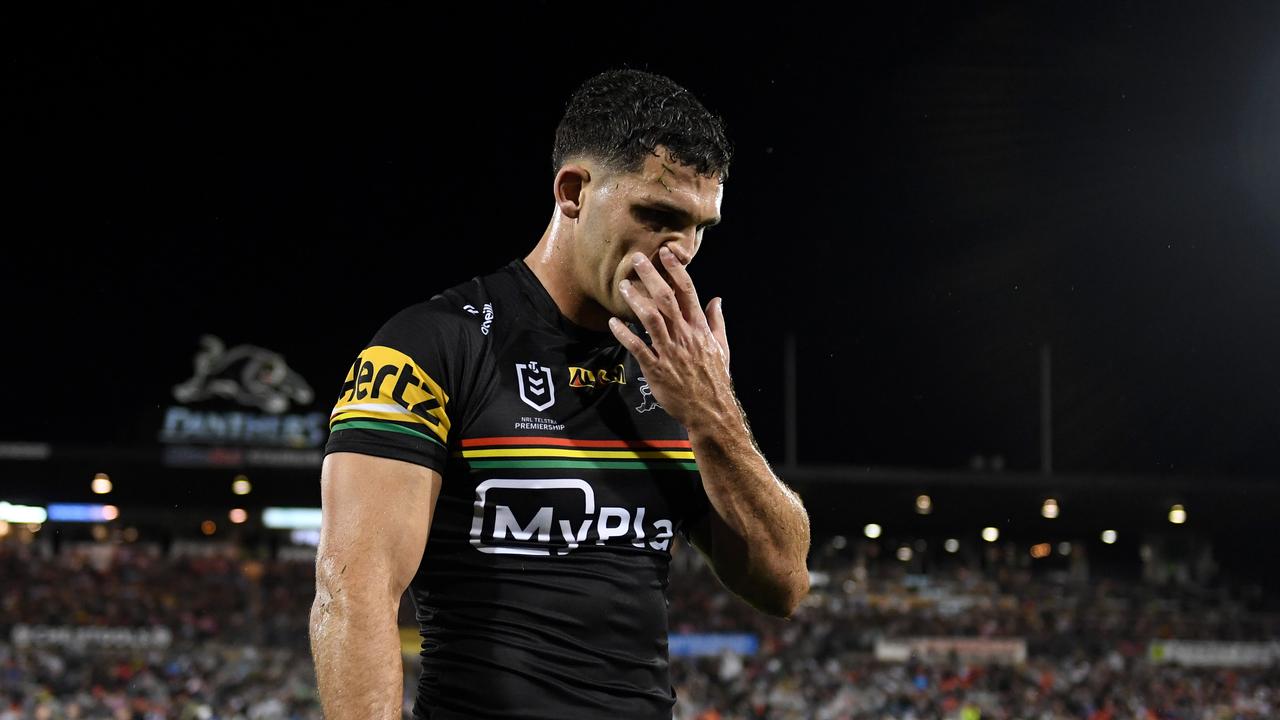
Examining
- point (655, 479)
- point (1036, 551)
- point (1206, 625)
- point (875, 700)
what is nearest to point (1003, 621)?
point (1206, 625)

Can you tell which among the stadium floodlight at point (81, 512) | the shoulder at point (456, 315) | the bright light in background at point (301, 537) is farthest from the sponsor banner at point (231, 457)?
the shoulder at point (456, 315)

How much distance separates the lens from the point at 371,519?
1.67 m

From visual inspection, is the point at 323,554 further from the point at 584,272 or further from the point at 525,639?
the point at 584,272

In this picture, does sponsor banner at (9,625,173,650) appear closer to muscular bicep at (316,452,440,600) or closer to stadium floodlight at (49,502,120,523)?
stadium floodlight at (49,502,120,523)

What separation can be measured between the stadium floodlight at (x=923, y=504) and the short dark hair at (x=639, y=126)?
29.5m

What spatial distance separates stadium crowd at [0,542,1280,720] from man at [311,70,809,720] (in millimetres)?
16879

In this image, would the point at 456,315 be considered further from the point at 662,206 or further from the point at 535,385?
the point at 662,206

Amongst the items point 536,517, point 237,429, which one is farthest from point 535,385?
point 237,429

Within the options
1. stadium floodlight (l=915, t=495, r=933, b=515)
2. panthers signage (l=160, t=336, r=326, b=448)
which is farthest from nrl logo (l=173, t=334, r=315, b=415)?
stadium floodlight (l=915, t=495, r=933, b=515)

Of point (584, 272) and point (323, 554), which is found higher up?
point (584, 272)

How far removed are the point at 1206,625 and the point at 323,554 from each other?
30.8 m

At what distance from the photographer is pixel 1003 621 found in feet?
93.1

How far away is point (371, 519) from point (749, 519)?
0.65 meters

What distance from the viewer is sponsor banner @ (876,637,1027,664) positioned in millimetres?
25578
